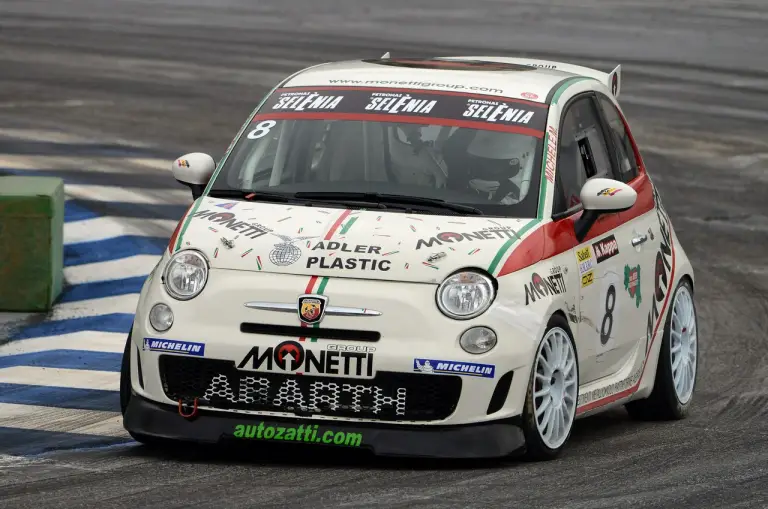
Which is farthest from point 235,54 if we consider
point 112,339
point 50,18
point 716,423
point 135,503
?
point 135,503

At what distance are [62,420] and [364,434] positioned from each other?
7.11ft

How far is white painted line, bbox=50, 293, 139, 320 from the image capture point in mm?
12125

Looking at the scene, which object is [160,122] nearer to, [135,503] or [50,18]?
[50,18]

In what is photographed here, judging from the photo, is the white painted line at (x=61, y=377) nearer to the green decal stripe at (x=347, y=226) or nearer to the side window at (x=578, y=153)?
the green decal stripe at (x=347, y=226)

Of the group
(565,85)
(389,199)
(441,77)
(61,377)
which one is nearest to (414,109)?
(441,77)

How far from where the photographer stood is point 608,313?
29.4ft

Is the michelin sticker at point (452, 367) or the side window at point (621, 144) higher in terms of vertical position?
the side window at point (621, 144)

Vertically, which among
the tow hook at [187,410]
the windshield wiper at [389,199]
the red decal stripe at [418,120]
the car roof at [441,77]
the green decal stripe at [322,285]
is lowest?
the tow hook at [187,410]

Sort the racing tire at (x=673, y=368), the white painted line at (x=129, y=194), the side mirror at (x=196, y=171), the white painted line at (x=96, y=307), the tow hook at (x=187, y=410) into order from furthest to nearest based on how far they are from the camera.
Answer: the white painted line at (x=129, y=194), the white painted line at (x=96, y=307), the racing tire at (x=673, y=368), the side mirror at (x=196, y=171), the tow hook at (x=187, y=410)

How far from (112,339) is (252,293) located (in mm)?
3850

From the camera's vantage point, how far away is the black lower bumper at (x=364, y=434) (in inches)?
305

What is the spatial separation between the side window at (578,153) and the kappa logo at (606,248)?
23 cm

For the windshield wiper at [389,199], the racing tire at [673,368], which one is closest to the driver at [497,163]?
the windshield wiper at [389,199]

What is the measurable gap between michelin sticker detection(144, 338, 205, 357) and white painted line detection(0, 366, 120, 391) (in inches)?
87.4
